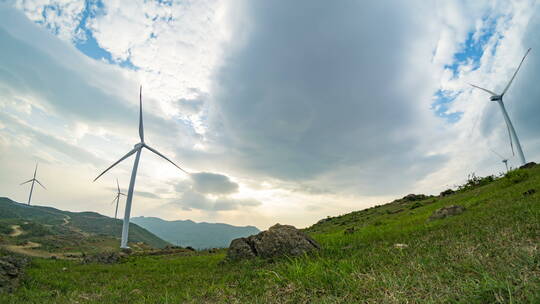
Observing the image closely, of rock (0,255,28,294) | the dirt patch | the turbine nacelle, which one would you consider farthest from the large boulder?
the dirt patch

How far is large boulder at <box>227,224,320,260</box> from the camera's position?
45.2 feet

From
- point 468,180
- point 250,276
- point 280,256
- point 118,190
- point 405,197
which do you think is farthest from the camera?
point 118,190

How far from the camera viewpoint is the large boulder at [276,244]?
13.8 m

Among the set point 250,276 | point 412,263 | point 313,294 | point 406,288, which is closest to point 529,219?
point 412,263

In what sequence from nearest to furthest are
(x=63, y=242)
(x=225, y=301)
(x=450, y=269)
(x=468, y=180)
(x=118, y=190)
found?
(x=450, y=269), (x=225, y=301), (x=468, y=180), (x=63, y=242), (x=118, y=190)

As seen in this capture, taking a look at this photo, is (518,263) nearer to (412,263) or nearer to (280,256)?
(412,263)

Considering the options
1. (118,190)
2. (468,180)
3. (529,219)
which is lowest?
(529,219)

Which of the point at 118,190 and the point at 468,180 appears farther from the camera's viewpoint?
the point at 118,190

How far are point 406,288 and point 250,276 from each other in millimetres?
6010

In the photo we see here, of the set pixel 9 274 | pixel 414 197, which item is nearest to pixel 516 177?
pixel 414 197

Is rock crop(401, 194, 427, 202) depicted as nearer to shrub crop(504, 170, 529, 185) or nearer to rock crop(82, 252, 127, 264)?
shrub crop(504, 170, 529, 185)

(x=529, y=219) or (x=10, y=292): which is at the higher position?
(x=529, y=219)

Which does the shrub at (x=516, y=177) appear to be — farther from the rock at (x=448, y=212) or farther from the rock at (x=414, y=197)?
the rock at (x=414, y=197)

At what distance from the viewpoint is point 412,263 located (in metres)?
7.04
